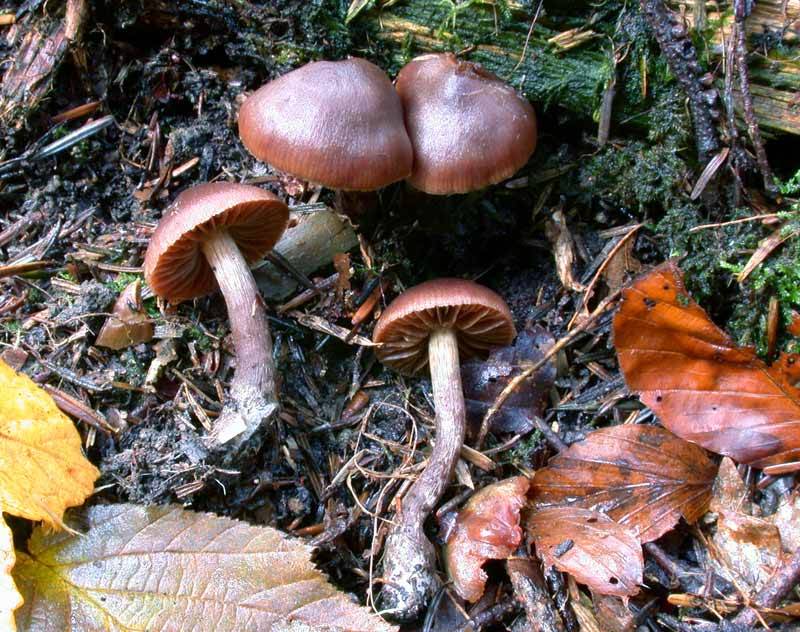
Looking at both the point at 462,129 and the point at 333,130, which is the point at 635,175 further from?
the point at 333,130

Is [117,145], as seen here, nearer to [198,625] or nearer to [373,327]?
[373,327]

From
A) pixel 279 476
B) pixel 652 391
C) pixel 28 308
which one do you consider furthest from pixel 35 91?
pixel 652 391

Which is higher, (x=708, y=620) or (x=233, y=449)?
(x=233, y=449)

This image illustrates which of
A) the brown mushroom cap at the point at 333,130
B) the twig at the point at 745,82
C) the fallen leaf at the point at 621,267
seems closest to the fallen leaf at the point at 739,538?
the fallen leaf at the point at 621,267

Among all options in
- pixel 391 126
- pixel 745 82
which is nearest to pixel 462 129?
pixel 391 126

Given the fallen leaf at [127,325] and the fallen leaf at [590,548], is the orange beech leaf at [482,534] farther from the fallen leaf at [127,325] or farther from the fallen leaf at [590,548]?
the fallen leaf at [127,325]
